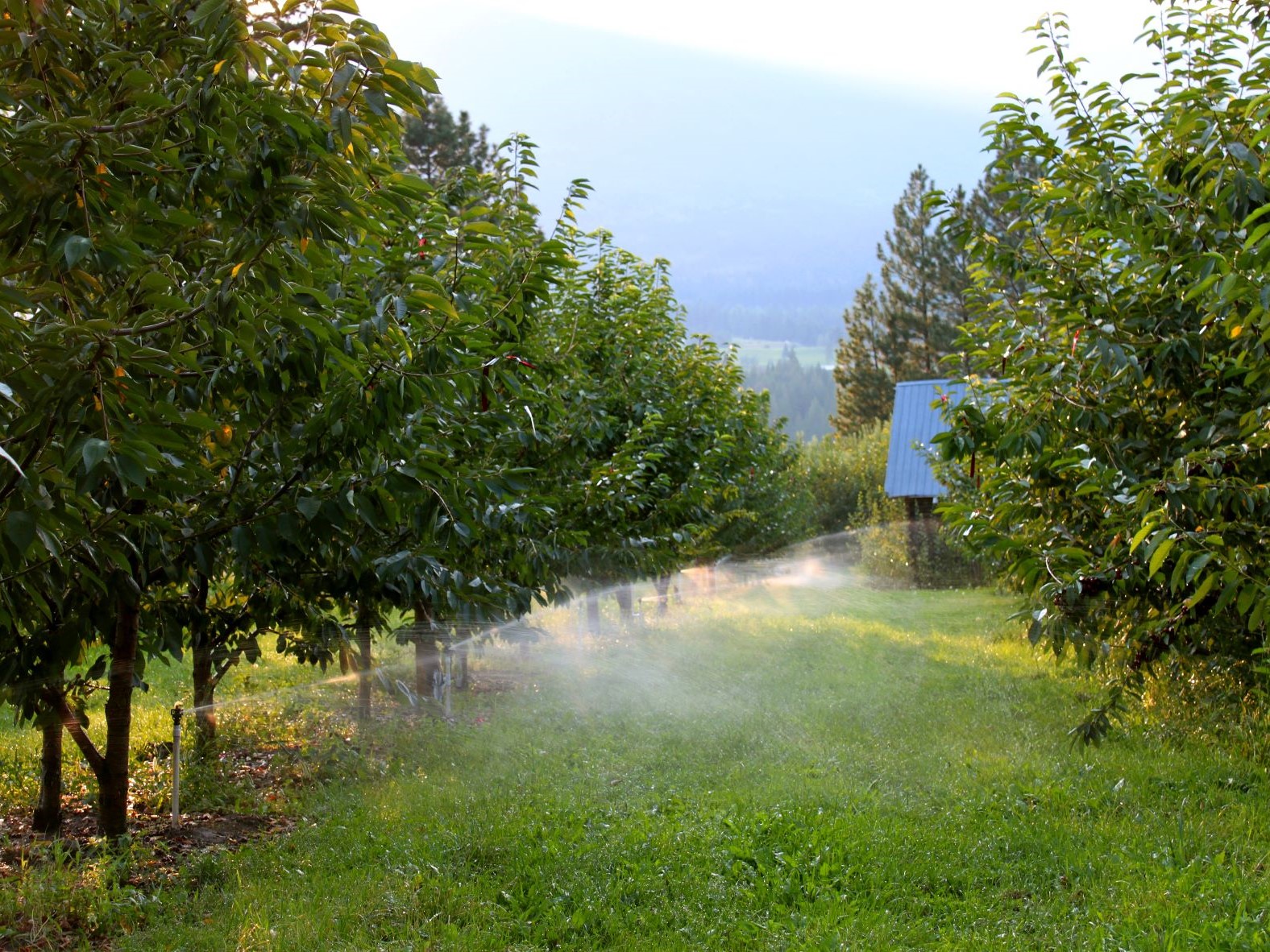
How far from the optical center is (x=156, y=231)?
277 cm

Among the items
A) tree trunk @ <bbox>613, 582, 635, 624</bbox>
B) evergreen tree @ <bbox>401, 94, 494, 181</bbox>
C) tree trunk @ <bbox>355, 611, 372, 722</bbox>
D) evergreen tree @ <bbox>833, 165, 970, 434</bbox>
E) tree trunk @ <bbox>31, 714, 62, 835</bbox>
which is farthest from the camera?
evergreen tree @ <bbox>833, 165, 970, 434</bbox>

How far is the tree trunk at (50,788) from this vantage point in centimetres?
439

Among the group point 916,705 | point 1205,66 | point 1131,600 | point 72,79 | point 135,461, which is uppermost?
point 1205,66

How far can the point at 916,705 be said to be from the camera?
25.0ft

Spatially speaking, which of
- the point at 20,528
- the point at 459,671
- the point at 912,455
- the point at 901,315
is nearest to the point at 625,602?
the point at 459,671

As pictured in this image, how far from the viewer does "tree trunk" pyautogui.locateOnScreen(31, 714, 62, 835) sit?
173 inches

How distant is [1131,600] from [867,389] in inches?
1432

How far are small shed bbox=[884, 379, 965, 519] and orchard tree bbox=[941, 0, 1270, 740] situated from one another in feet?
59.3

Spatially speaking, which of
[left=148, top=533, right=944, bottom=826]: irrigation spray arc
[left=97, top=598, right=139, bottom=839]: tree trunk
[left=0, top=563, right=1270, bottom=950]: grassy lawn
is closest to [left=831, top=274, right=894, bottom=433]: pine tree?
[left=148, top=533, right=944, bottom=826]: irrigation spray arc

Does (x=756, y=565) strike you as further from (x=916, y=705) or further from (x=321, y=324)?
(x=321, y=324)

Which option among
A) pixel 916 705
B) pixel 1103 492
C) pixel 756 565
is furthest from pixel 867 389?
pixel 1103 492

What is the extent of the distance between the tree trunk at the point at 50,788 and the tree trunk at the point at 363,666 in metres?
1.39

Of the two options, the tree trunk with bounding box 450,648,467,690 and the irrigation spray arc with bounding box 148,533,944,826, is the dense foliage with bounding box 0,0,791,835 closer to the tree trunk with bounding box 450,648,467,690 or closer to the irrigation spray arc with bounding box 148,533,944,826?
the irrigation spray arc with bounding box 148,533,944,826

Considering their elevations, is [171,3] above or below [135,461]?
above
